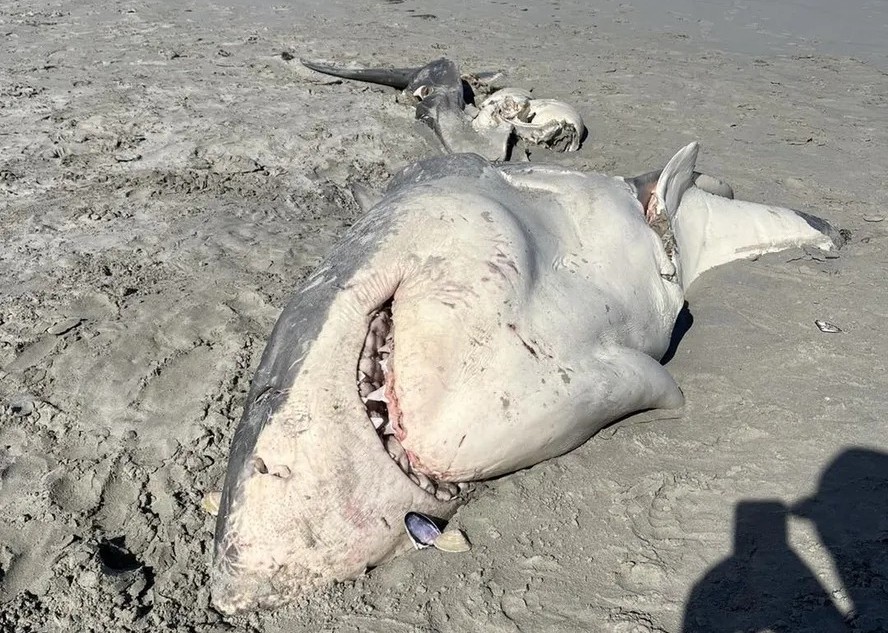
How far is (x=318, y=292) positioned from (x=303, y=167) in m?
3.30

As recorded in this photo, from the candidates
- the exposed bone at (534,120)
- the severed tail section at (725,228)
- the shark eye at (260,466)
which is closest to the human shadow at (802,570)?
the shark eye at (260,466)

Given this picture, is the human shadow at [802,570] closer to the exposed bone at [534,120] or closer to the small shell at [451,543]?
the small shell at [451,543]

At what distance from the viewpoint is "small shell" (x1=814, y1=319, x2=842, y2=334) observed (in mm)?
4023

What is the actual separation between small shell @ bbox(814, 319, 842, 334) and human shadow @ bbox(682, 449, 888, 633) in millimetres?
1190

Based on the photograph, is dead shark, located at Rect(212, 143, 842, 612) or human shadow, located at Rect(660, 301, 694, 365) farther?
human shadow, located at Rect(660, 301, 694, 365)

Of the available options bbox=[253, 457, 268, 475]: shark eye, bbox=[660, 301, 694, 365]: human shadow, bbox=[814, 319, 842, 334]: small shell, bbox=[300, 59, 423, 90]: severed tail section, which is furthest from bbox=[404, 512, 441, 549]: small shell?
bbox=[300, 59, 423, 90]: severed tail section

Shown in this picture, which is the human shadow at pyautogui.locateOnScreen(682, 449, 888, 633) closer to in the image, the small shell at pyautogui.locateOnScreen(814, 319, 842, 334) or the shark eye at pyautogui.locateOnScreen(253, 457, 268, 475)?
the small shell at pyautogui.locateOnScreen(814, 319, 842, 334)

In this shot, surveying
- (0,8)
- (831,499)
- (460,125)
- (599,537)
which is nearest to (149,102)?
(460,125)

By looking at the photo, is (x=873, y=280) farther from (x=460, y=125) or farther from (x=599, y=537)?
(x=460, y=125)

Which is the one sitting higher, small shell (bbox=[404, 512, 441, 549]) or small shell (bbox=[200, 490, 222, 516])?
small shell (bbox=[404, 512, 441, 549])

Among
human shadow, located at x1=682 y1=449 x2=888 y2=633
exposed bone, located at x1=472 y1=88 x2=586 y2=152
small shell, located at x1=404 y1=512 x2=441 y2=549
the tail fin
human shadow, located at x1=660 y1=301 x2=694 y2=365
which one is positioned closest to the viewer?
human shadow, located at x1=682 y1=449 x2=888 y2=633

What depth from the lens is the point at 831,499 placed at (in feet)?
9.31

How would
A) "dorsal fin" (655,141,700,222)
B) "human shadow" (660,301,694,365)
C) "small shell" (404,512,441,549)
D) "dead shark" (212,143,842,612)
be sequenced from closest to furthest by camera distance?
"dead shark" (212,143,842,612), "small shell" (404,512,441,549), "human shadow" (660,301,694,365), "dorsal fin" (655,141,700,222)

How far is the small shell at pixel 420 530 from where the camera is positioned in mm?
2609
